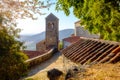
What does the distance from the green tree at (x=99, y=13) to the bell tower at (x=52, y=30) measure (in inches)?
1094

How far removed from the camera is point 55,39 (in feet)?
→ 146

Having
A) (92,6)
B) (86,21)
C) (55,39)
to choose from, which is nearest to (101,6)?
(92,6)

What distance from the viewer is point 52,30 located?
4378 cm

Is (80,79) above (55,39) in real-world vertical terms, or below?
above

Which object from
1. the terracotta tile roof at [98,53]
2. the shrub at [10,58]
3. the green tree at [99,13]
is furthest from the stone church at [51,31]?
the terracotta tile roof at [98,53]

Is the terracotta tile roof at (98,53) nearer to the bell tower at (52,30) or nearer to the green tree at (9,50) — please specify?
the green tree at (9,50)

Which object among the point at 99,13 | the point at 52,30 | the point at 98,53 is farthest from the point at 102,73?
the point at 52,30

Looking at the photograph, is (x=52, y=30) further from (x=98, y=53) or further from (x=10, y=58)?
(x=98, y=53)

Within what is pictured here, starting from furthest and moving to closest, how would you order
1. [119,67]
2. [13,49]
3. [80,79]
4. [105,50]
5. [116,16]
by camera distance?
1. [13,49]
2. [116,16]
3. [105,50]
4. [119,67]
5. [80,79]

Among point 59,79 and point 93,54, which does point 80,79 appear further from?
point 93,54

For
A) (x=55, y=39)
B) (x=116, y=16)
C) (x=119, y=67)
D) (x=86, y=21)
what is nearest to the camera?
(x=119, y=67)

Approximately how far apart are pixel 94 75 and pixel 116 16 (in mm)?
6540

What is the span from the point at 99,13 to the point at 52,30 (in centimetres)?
3227

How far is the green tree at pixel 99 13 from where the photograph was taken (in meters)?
11.5
